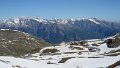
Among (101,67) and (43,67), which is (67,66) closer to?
(43,67)

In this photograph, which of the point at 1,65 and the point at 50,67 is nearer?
the point at 1,65

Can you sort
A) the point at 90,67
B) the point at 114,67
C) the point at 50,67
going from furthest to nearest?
1. the point at 50,67
2. the point at 90,67
3. the point at 114,67

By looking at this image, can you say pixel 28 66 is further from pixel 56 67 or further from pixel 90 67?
pixel 90 67

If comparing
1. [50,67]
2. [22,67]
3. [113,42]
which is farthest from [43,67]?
[113,42]

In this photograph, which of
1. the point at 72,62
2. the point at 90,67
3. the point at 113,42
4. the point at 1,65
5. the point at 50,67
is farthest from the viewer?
the point at 113,42

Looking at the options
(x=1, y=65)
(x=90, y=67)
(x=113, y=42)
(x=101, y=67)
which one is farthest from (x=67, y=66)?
(x=113, y=42)

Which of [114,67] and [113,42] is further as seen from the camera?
[113,42]

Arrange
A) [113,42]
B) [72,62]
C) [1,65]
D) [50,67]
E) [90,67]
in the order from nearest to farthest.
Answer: [1,65]
[90,67]
[50,67]
[72,62]
[113,42]

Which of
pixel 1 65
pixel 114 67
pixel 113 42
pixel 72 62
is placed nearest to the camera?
pixel 114 67
